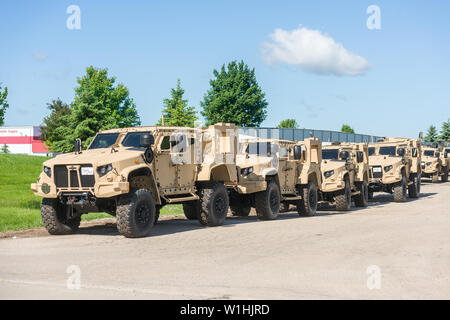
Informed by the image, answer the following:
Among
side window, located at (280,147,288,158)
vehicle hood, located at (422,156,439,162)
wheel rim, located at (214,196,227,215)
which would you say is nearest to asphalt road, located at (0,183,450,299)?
wheel rim, located at (214,196,227,215)

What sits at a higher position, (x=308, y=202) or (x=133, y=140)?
(x=133, y=140)

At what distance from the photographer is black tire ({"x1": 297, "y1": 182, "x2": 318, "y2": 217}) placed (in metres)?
18.1

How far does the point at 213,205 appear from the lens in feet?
46.6

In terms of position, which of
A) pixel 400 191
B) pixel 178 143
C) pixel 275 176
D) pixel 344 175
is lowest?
pixel 400 191

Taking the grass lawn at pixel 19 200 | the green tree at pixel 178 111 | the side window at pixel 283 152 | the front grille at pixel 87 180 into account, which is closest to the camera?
the front grille at pixel 87 180

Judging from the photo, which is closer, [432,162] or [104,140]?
[104,140]

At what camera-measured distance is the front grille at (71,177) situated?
1181cm

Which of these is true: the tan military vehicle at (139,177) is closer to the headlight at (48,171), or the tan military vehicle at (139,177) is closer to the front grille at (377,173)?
the headlight at (48,171)

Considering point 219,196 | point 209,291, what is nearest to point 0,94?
point 219,196

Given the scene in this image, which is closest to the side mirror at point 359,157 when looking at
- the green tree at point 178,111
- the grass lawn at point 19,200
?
the grass lawn at point 19,200

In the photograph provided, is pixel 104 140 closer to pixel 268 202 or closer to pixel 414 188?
pixel 268 202

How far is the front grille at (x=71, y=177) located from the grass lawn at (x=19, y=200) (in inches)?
102

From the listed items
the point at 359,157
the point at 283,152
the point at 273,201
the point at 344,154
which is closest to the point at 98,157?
the point at 273,201

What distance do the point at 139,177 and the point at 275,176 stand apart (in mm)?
5324
